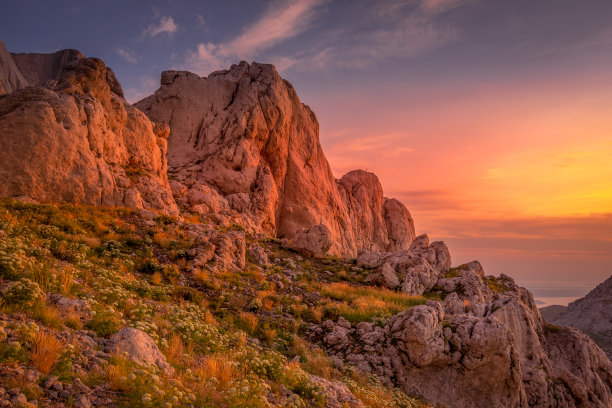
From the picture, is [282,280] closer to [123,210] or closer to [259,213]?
[123,210]

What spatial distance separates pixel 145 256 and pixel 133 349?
35.0 ft

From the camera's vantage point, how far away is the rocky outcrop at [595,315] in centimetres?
5125

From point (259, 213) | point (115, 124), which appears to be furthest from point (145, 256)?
point (259, 213)

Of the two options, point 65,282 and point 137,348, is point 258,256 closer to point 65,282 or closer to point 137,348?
point 65,282

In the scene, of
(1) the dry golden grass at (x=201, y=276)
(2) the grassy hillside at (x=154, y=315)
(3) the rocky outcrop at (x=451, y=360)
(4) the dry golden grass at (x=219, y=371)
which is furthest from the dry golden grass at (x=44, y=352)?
(1) the dry golden grass at (x=201, y=276)

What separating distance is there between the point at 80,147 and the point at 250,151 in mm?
24519

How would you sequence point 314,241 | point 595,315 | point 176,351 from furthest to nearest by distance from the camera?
point 595,315 < point 314,241 < point 176,351

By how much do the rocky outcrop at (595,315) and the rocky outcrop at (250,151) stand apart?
3741 centimetres

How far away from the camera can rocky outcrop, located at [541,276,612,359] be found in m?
51.2

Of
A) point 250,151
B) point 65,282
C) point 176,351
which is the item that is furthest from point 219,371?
point 250,151

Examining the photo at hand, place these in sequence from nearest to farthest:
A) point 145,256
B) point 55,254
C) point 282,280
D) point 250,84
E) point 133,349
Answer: point 133,349 < point 55,254 < point 145,256 < point 282,280 < point 250,84

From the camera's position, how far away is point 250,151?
1753 inches

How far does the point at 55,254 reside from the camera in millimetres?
11352

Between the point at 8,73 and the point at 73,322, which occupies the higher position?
the point at 8,73
